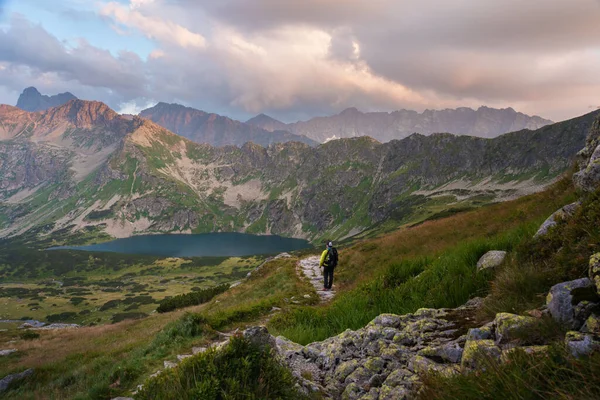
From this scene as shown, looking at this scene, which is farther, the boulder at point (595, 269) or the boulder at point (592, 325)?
the boulder at point (595, 269)

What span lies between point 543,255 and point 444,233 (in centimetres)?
1728

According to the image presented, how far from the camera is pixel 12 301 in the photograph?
15725 cm

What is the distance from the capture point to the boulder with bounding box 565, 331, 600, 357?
326 centimetres

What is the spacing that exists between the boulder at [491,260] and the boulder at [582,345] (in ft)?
18.6

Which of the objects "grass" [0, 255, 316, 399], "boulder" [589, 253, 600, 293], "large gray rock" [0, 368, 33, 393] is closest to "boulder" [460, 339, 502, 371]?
"boulder" [589, 253, 600, 293]

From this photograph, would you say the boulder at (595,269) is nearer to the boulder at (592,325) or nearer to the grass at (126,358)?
the boulder at (592,325)

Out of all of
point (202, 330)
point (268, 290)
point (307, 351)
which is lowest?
point (268, 290)

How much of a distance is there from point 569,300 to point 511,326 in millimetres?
852

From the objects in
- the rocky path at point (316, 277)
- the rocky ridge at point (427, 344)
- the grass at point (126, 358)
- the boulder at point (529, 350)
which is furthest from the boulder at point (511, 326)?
the rocky path at point (316, 277)

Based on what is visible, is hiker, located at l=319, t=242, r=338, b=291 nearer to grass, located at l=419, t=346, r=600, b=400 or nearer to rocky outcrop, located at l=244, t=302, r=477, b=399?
rocky outcrop, located at l=244, t=302, r=477, b=399

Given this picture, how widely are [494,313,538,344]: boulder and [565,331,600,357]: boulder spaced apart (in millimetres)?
934

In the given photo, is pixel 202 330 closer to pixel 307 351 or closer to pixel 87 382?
pixel 87 382

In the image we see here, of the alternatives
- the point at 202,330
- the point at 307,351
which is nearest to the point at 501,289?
the point at 307,351

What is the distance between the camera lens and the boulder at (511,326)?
4.47 m
